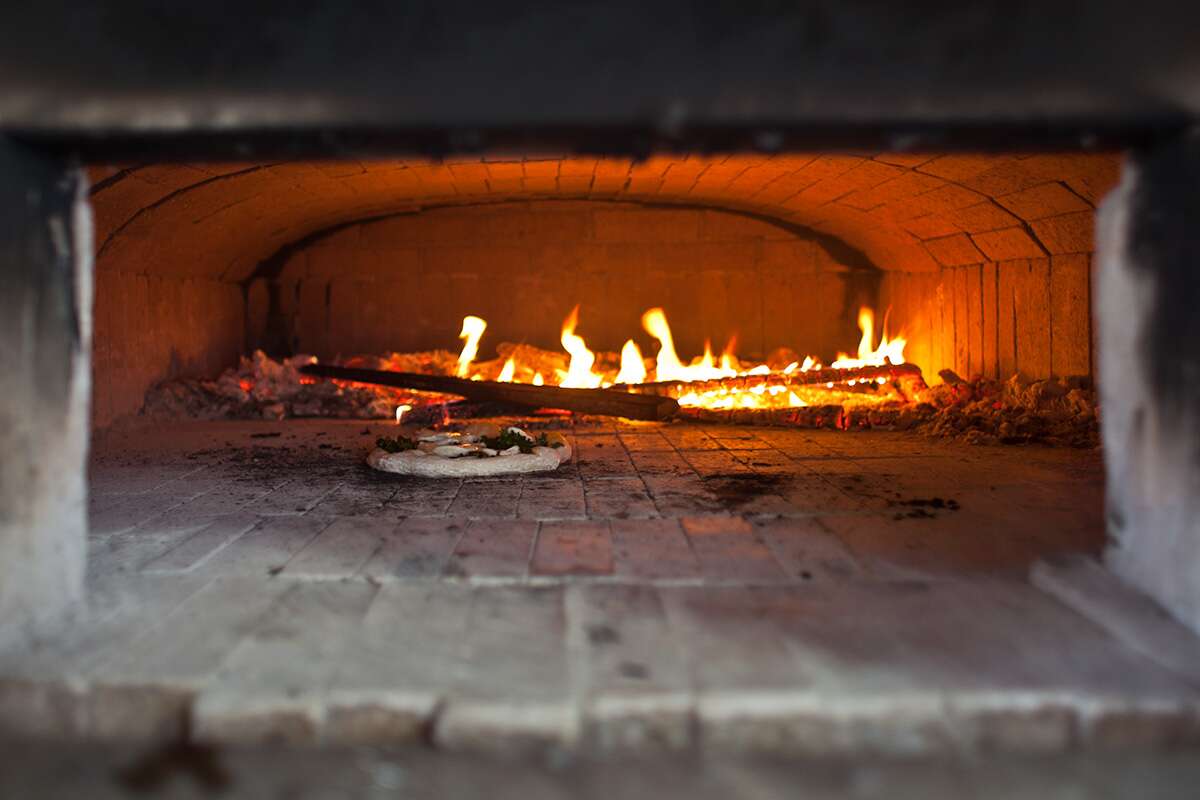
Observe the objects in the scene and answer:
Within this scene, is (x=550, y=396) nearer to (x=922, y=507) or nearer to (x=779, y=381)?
(x=779, y=381)

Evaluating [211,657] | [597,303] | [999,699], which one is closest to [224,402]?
[597,303]

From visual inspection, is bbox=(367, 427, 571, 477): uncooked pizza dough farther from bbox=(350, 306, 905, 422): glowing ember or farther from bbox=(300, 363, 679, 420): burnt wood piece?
bbox=(350, 306, 905, 422): glowing ember

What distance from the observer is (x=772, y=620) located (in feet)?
10.2

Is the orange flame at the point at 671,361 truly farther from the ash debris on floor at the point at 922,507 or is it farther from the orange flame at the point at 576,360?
the ash debris on floor at the point at 922,507

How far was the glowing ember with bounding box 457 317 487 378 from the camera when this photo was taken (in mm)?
10867

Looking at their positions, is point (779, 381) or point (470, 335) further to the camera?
point (470, 335)

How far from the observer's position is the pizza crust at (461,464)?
5.82 meters

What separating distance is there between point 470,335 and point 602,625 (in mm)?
8379

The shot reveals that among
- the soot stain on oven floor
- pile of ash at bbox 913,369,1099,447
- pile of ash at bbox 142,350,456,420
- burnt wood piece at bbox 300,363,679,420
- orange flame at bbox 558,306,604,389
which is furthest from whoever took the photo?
orange flame at bbox 558,306,604,389

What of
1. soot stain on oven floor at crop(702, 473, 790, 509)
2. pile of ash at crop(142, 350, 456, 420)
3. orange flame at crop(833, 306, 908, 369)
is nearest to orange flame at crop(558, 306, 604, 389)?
pile of ash at crop(142, 350, 456, 420)

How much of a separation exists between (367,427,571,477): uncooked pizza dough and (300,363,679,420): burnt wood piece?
218 cm

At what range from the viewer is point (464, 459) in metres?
5.94

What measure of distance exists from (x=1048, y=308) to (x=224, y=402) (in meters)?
8.36

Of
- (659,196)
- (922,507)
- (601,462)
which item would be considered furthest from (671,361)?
(922,507)
